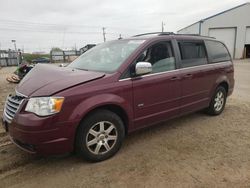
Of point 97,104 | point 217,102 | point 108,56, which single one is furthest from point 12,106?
point 217,102

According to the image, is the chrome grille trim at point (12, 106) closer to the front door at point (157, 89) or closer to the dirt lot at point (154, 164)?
the dirt lot at point (154, 164)

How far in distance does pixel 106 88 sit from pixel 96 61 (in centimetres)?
95

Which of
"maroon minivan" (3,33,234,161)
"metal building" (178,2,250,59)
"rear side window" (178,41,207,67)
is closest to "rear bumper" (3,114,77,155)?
"maroon minivan" (3,33,234,161)

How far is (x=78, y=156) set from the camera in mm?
3277

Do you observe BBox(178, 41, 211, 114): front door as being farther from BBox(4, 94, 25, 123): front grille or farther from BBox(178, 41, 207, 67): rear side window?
BBox(4, 94, 25, 123): front grille

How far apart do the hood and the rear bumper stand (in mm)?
347

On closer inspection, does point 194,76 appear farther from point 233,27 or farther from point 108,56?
point 233,27

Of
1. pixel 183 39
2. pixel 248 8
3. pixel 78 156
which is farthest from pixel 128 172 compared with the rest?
pixel 248 8

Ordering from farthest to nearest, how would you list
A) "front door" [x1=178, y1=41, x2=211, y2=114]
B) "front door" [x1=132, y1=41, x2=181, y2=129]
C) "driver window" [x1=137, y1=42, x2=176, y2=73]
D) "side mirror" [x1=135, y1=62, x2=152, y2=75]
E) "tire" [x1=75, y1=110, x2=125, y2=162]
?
"front door" [x1=178, y1=41, x2=211, y2=114]
"driver window" [x1=137, y1=42, x2=176, y2=73]
"front door" [x1=132, y1=41, x2=181, y2=129]
"side mirror" [x1=135, y1=62, x2=152, y2=75]
"tire" [x1=75, y1=110, x2=125, y2=162]

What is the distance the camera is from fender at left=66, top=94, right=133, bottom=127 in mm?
2805

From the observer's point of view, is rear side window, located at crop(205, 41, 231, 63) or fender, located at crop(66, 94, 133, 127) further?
rear side window, located at crop(205, 41, 231, 63)

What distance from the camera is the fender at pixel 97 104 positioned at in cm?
280

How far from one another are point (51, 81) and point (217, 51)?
3744 millimetres

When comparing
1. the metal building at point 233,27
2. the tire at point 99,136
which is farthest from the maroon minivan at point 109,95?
the metal building at point 233,27
